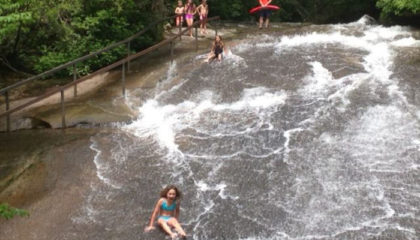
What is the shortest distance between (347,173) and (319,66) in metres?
5.79

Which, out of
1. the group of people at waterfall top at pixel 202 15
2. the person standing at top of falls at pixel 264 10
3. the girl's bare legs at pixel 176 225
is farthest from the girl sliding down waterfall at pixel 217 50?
the girl's bare legs at pixel 176 225

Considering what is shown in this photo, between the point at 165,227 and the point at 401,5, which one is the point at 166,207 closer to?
the point at 165,227

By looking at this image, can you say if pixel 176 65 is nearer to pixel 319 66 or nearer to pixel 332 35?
pixel 319 66

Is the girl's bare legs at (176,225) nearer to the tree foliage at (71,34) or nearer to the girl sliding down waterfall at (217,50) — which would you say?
the girl sliding down waterfall at (217,50)

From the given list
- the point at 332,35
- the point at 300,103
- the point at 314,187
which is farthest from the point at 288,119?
the point at 332,35

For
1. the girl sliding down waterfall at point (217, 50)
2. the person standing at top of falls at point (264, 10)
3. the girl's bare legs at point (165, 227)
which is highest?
the person standing at top of falls at point (264, 10)

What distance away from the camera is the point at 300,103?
13031 millimetres

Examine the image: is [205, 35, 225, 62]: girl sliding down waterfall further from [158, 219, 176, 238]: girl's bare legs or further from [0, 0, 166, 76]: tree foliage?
[158, 219, 176, 238]: girl's bare legs

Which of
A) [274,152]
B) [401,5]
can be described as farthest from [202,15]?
[274,152]

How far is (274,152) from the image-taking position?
10.9 meters

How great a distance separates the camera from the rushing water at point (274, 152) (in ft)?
28.9

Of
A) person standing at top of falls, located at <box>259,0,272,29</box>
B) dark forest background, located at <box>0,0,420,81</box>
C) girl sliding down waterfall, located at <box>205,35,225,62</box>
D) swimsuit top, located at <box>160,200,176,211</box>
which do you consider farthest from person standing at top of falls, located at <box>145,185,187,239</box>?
person standing at top of falls, located at <box>259,0,272,29</box>

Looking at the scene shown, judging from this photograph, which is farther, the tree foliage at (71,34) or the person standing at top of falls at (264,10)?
the person standing at top of falls at (264,10)

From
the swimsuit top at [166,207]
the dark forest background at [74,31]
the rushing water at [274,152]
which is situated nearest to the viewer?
the swimsuit top at [166,207]
